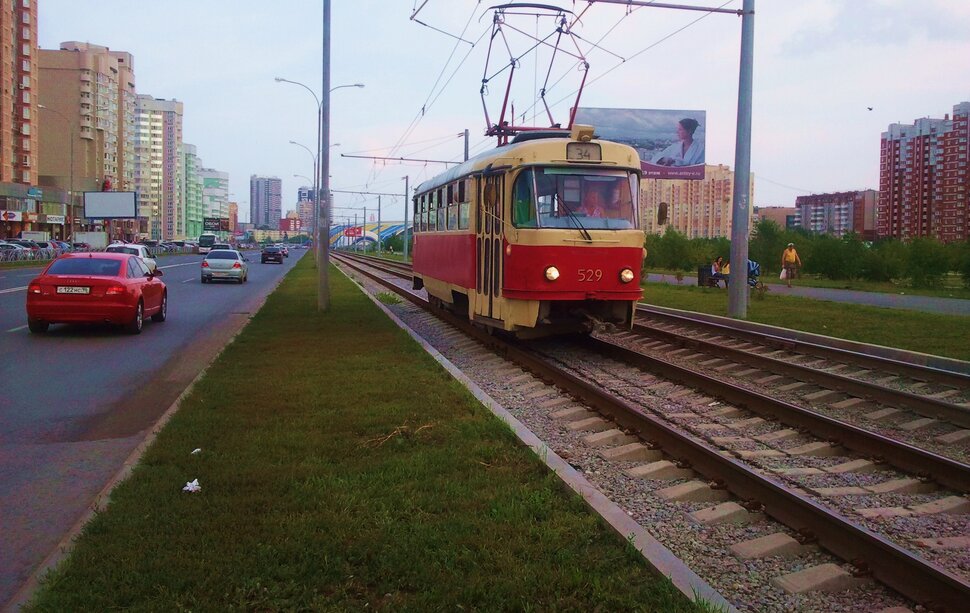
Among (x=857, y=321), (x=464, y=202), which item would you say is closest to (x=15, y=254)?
(x=464, y=202)

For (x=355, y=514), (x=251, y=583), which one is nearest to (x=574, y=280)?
(x=355, y=514)

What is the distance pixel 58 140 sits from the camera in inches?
4493

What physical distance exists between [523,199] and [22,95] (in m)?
97.9

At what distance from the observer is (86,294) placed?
1477 cm

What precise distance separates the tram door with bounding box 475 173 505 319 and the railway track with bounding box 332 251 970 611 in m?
2.51

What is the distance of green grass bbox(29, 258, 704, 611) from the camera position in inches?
154

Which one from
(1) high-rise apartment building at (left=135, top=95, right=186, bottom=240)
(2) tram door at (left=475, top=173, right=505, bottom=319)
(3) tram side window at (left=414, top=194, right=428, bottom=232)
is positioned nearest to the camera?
(2) tram door at (left=475, top=173, right=505, bottom=319)

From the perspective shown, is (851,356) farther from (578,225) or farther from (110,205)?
(110,205)

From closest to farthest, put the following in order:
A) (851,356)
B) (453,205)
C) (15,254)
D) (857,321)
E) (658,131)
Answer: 1. (851,356)
2. (453,205)
3. (857,321)
4. (658,131)
5. (15,254)

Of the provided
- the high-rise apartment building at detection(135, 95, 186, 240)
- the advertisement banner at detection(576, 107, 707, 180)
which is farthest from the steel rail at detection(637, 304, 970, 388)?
the high-rise apartment building at detection(135, 95, 186, 240)

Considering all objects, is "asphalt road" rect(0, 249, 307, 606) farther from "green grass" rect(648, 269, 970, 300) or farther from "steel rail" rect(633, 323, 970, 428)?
"green grass" rect(648, 269, 970, 300)

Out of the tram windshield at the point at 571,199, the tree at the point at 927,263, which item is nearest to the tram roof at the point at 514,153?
the tram windshield at the point at 571,199

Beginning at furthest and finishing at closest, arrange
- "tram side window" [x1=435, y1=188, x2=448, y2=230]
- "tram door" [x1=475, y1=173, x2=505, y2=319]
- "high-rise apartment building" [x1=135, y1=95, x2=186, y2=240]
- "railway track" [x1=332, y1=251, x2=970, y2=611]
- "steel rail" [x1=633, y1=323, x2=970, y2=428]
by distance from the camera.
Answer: "high-rise apartment building" [x1=135, y1=95, x2=186, y2=240], "tram side window" [x1=435, y1=188, x2=448, y2=230], "tram door" [x1=475, y1=173, x2=505, y2=319], "steel rail" [x1=633, y1=323, x2=970, y2=428], "railway track" [x1=332, y1=251, x2=970, y2=611]

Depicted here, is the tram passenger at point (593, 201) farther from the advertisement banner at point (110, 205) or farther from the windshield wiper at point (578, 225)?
the advertisement banner at point (110, 205)
